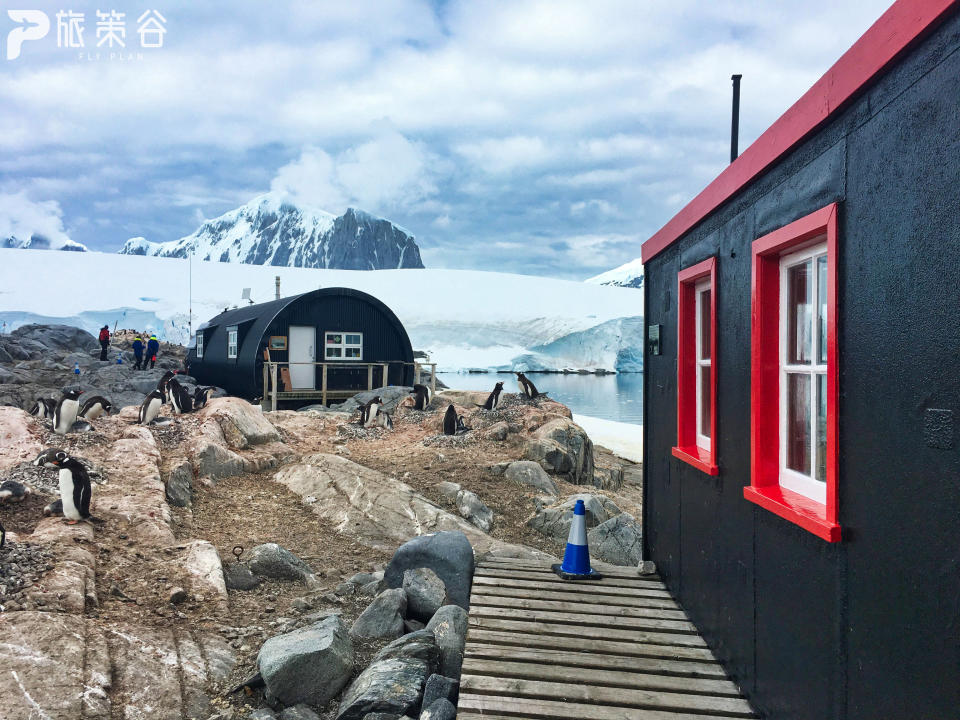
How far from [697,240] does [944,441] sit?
2968mm

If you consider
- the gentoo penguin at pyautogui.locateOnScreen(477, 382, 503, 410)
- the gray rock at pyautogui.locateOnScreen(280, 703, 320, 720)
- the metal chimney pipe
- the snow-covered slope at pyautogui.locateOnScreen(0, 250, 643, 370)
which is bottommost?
the gray rock at pyautogui.locateOnScreen(280, 703, 320, 720)

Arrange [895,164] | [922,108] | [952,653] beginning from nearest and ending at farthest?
[952,653] → [922,108] → [895,164]

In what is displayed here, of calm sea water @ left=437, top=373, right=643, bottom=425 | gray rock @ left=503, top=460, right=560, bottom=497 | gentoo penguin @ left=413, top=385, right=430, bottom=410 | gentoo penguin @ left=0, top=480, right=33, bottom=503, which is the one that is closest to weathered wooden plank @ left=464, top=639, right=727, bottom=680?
gentoo penguin @ left=0, top=480, right=33, bottom=503

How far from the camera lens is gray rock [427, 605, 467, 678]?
4883 millimetres

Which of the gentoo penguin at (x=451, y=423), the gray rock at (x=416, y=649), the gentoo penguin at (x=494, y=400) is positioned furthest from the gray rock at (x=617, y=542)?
the gentoo penguin at (x=494, y=400)

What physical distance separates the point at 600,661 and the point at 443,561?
257 centimetres

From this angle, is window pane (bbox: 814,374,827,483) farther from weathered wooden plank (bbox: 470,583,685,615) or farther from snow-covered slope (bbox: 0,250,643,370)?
snow-covered slope (bbox: 0,250,643,370)

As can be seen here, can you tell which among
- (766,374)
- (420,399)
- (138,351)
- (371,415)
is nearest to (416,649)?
(766,374)

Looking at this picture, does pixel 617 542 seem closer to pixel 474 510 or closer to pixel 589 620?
pixel 474 510

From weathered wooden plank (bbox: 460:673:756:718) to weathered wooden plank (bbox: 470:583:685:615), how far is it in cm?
127

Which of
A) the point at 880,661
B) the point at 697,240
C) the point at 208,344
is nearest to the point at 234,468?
the point at 697,240

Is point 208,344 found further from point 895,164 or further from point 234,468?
point 895,164

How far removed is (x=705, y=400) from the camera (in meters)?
4.91

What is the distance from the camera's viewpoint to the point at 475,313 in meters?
88.8
